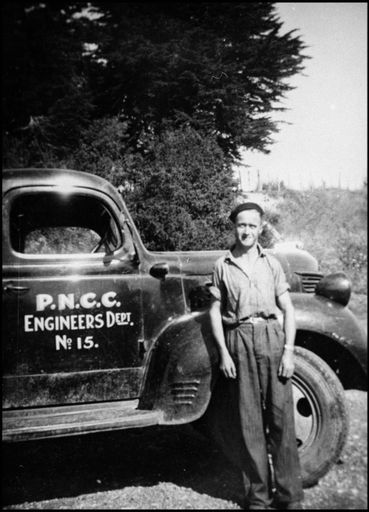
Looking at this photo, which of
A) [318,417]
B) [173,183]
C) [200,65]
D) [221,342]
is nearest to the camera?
[221,342]

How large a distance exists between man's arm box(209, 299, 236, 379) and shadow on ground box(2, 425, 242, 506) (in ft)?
2.92

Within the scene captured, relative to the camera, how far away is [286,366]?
2.02 m

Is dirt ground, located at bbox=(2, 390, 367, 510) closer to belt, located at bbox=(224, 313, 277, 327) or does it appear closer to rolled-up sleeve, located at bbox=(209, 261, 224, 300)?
belt, located at bbox=(224, 313, 277, 327)

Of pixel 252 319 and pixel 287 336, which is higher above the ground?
pixel 252 319

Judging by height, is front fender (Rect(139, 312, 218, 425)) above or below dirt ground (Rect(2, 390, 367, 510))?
above

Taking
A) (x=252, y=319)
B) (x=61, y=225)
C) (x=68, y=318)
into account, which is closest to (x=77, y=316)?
(x=68, y=318)

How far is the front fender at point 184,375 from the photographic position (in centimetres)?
223

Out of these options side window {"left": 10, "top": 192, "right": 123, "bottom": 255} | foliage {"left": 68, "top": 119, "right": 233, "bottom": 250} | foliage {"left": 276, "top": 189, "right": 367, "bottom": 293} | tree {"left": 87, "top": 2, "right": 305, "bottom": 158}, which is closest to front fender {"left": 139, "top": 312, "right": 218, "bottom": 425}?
side window {"left": 10, "top": 192, "right": 123, "bottom": 255}

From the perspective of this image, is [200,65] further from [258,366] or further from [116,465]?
[116,465]

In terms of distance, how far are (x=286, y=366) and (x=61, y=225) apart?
2184mm

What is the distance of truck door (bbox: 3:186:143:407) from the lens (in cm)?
241

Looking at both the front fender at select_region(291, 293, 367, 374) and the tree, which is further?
the tree

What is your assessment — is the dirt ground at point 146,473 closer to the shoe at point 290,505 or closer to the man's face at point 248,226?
the shoe at point 290,505

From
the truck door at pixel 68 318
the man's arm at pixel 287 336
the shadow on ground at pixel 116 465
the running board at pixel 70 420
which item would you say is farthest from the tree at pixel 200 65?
the shadow on ground at pixel 116 465
